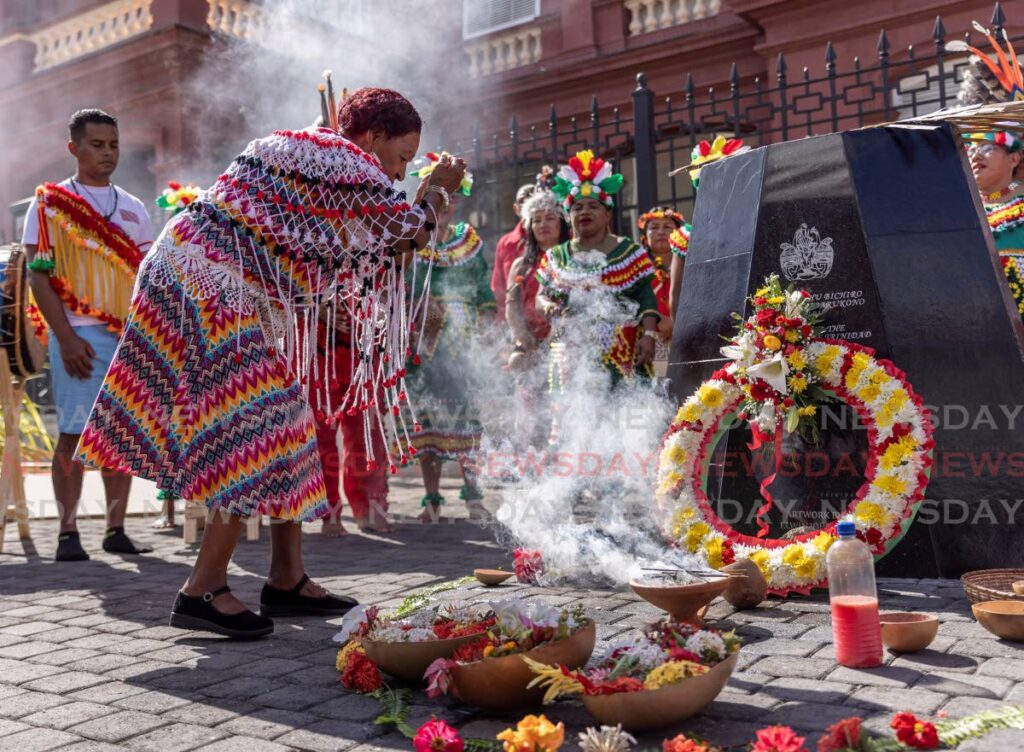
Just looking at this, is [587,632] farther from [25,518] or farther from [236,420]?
[25,518]

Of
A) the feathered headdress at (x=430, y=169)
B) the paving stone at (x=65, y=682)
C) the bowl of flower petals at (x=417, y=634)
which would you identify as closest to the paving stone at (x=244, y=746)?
the bowl of flower petals at (x=417, y=634)

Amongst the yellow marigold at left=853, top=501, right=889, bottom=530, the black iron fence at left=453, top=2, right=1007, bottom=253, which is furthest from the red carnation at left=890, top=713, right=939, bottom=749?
the black iron fence at left=453, top=2, right=1007, bottom=253

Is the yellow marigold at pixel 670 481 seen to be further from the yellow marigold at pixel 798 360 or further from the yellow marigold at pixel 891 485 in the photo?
the yellow marigold at pixel 891 485

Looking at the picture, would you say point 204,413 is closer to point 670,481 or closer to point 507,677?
point 507,677

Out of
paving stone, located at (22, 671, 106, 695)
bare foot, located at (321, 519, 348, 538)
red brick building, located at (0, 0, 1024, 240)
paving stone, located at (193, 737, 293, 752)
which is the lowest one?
paving stone, located at (193, 737, 293, 752)

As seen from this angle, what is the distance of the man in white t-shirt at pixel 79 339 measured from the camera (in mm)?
6051

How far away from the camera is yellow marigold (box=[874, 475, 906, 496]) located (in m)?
4.29

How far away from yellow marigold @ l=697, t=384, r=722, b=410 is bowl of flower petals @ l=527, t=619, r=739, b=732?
2.09 meters

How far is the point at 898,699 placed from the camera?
9.28ft

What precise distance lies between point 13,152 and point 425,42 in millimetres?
7924

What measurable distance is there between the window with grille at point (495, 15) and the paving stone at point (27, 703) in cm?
1386

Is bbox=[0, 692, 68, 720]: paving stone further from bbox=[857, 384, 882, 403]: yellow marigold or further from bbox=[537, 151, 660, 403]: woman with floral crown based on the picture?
bbox=[537, 151, 660, 403]: woman with floral crown

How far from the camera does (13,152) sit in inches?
711

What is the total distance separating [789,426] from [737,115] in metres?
5.14
